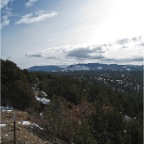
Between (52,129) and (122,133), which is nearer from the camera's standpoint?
(52,129)

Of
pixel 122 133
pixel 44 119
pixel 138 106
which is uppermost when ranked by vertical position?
pixel 44 119

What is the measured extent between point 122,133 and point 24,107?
12.3 meters

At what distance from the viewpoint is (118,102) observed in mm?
77312

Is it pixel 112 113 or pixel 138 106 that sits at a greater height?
pixel 112 113

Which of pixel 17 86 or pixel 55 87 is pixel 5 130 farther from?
pixel 55 87

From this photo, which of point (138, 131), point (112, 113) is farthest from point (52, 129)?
point (138, 131)

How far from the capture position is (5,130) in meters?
18.0

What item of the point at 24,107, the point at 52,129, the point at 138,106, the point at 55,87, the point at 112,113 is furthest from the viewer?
the point at 138,106

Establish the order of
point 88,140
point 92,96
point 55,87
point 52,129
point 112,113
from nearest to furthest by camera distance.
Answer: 1. point 88,140
2. point 52,129
3. point 112,113
4. point 55,87
5. point 92,96

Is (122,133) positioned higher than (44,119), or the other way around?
(44,119)

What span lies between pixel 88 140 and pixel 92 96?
57708 millimetres

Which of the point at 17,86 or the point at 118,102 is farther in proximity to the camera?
the point at 118,102

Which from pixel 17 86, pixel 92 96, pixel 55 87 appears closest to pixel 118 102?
pixel 92 96

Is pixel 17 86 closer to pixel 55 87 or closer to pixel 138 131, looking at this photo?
pixel 138 131
